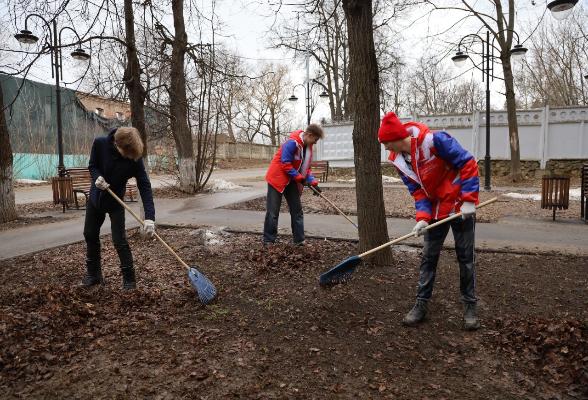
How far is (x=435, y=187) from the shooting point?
3400mm

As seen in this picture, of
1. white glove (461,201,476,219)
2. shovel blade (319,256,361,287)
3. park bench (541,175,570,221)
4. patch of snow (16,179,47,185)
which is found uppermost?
white glove (461,201,476,219)

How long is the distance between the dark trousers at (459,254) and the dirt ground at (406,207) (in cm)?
494

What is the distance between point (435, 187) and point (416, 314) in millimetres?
1017

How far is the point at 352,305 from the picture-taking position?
12.1ft

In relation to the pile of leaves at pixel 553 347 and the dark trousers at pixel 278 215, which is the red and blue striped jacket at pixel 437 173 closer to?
the pile of leaves at pixel 553 347

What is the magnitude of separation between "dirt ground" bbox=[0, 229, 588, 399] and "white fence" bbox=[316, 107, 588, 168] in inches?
508

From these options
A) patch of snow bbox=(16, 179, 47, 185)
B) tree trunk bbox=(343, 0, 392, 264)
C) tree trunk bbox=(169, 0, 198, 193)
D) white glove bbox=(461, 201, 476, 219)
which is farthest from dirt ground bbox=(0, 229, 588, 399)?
patch of snow bbox=(16, 179, 47, 185)

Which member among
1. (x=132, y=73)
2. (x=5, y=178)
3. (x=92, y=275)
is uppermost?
(x=132, y=73)

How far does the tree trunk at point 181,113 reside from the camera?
40.0 ft

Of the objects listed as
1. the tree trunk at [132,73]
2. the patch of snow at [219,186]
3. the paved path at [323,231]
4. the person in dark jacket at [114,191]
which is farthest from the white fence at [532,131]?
the person in dark jacket at [114,191]

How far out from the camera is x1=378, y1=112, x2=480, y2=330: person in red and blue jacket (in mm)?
3143

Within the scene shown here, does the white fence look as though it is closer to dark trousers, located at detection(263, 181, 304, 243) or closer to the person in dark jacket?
dark trousers, located at detection(263, 181, 304, 243)

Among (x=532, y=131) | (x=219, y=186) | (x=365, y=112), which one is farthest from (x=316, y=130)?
(x=532, y=131)

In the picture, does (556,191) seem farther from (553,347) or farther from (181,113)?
(181,113)
